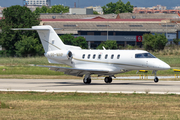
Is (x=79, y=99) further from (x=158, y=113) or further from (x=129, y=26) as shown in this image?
(x=129, y=26)

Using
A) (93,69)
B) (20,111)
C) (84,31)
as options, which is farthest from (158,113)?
(84,31)

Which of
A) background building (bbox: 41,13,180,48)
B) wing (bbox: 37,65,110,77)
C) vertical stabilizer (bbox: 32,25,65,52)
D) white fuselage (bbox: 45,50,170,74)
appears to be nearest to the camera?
white fuselage (bbox: 45,50,170,74)

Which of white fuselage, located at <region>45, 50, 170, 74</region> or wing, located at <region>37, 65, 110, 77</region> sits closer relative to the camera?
white fuselage, located at <region>45, 50, 170, 74</region>

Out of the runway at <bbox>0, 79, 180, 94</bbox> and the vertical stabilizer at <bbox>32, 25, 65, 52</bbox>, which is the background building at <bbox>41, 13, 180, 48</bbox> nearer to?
the vertical stabilizer at <bbox>32, 25, 65, 52</bbox>

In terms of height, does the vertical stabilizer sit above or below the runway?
above

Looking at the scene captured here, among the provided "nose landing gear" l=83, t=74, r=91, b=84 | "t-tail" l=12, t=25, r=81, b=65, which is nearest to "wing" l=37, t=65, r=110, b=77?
"nose landing gear" l=83, t=74, r=91, b=84

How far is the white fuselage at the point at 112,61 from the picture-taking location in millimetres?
30875

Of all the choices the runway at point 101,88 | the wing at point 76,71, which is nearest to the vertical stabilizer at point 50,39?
the wing at point 76,71

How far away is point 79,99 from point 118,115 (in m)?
5.78

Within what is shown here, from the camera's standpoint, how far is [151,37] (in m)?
96.1

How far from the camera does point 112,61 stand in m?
32.5

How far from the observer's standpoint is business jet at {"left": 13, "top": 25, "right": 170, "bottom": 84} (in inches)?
1232

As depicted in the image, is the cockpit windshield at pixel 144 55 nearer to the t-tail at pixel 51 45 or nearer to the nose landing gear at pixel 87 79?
the nose landing gear at pixel 87 79

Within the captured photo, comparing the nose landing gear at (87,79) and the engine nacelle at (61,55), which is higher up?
the engine nacelle at (61,55)
